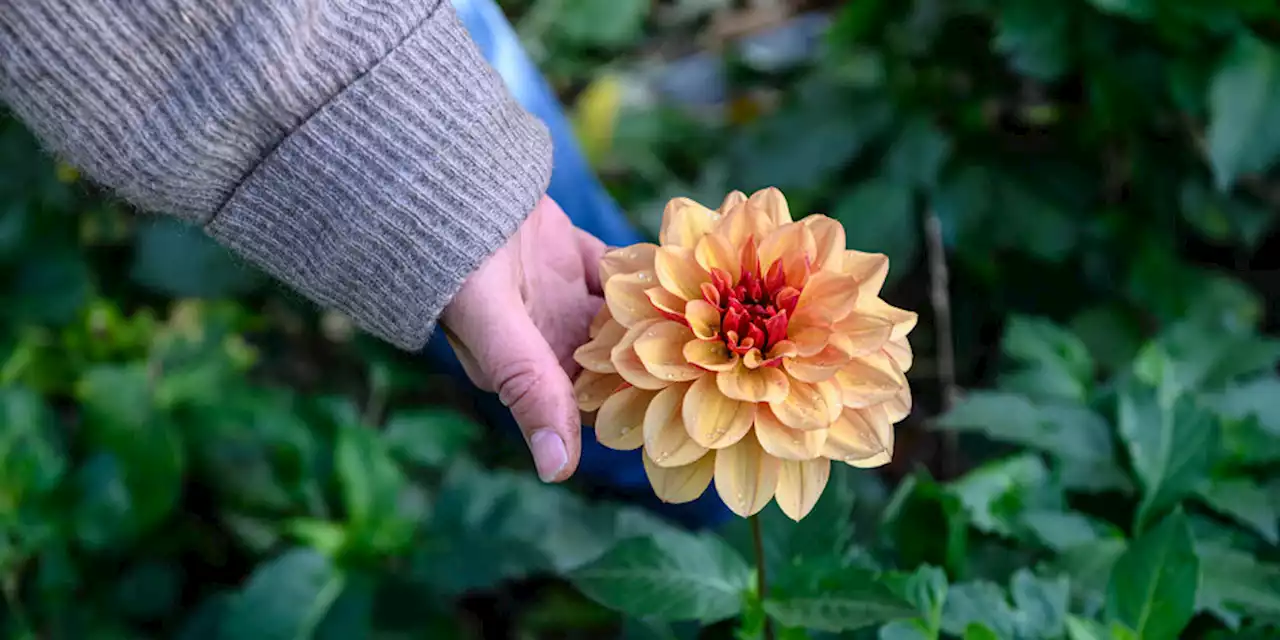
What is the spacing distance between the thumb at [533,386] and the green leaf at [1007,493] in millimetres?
528

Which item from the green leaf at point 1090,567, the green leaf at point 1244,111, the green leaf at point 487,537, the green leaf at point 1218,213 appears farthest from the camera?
the green leaf at point 1218,213

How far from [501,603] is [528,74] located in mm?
970

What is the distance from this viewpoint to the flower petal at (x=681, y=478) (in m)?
0.75

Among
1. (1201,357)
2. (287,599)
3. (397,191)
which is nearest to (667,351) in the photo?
(397,191)

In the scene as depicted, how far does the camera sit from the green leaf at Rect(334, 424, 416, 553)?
135 cm

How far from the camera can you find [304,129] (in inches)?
30.5

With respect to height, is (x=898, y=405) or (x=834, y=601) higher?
(x=898, y=405)

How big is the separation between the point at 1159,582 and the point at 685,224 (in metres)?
0.58

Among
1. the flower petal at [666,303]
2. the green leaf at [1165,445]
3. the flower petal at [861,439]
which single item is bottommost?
the green leaf at [1165,445]

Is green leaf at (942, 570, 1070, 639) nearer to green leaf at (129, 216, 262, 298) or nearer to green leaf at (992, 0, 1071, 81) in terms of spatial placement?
green leaf at (992, 0, 1071, 81)

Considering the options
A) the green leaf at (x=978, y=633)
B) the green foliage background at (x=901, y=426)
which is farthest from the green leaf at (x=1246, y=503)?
the green leaf at (x=978, y=633)

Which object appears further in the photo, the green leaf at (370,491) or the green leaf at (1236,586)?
the green leaf at (370,491)

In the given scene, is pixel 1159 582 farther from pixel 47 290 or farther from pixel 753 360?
pixel 47 290

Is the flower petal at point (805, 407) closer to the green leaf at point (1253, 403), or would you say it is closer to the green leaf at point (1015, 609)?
the green leaf at point (1015, 609)
